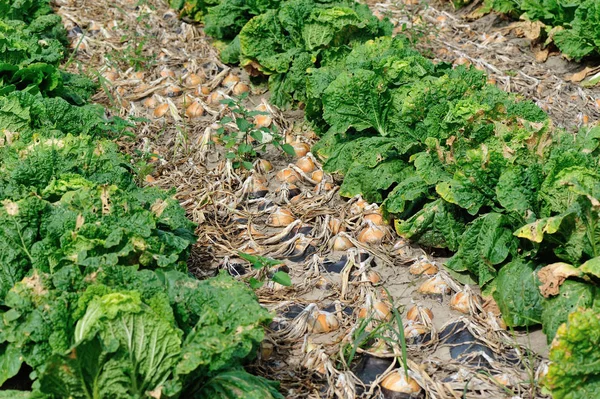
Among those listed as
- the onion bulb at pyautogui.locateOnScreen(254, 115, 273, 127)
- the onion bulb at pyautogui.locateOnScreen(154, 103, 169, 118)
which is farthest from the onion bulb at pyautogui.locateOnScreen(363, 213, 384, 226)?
the onion bulb at pyautogui.locateOnScreen(154, 103, 169, 118)

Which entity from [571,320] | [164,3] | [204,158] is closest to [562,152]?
[571,320]

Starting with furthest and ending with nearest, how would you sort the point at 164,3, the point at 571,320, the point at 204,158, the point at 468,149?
the point at 164,3
the point at 204,158
the point at 468,149
the point at 571,320

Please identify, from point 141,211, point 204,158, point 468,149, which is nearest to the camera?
point 141,211

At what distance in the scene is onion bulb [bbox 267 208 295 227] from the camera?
16.4 feet

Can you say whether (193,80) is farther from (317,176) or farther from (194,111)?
(317,176)

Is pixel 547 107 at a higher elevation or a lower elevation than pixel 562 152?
lower

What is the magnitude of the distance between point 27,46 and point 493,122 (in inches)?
152

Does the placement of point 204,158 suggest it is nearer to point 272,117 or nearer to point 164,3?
point 272,117

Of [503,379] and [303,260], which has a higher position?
[503,379]

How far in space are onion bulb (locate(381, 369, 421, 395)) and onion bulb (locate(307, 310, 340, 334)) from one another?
508 millimetres

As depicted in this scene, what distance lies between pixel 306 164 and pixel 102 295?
254 centimetres

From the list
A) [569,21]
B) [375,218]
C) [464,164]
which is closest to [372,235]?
[375,218]

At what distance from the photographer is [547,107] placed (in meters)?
6.22

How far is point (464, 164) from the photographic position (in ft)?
14.2
